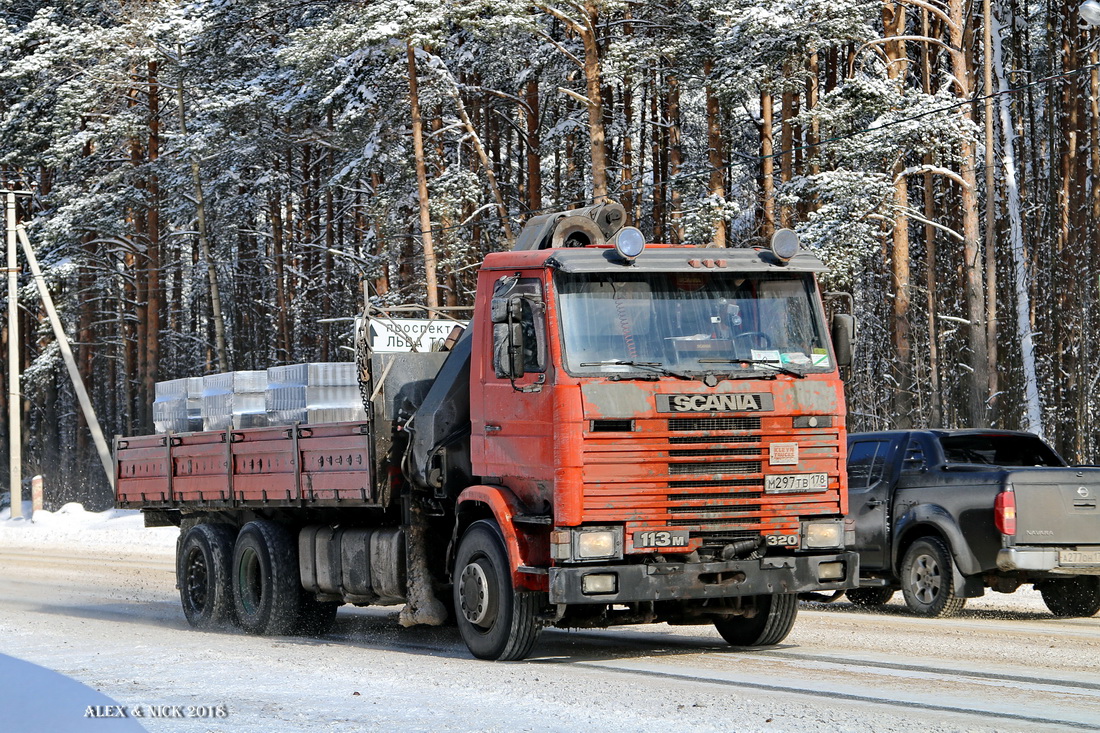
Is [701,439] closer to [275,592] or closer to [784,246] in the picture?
[784,246]

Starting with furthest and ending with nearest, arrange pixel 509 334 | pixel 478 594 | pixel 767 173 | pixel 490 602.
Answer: pixel 767 173 < pixel 478 594 < pixel 490 602 < pixel 509 334

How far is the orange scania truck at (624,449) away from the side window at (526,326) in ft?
0.06

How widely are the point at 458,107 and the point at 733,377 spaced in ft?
92.1

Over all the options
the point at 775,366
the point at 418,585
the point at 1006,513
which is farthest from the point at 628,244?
the point at 1006,513

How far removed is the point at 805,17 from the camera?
29.3 metres

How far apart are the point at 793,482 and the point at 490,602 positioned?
2339 mm

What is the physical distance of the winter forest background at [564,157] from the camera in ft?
A: 95.8

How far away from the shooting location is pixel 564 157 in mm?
51375

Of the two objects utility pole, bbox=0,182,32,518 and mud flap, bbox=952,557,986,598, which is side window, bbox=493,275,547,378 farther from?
utility pole, bbox=0,182,32,518

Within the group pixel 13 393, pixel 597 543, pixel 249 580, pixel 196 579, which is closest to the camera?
pixel 597 543

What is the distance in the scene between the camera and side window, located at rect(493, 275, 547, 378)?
1016cm

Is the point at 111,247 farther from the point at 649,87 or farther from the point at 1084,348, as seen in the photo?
the point at 1084,348

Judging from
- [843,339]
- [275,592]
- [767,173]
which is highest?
[767,173]

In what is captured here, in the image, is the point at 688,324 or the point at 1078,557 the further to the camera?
the point at 1078,557
